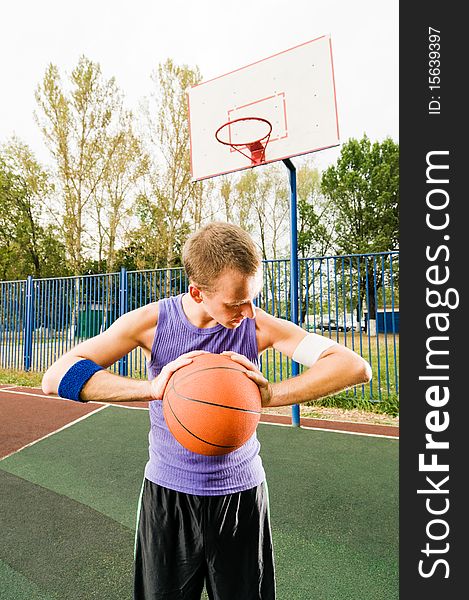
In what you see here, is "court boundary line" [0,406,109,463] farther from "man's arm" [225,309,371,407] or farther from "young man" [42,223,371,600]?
"man's arm" [225,309,371,407]

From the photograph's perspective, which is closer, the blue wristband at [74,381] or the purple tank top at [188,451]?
the blue wristband at [74,381]

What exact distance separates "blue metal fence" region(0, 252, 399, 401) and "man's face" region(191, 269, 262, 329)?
12.5 feet

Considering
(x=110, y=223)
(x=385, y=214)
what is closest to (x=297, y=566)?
(x=110, y=223)

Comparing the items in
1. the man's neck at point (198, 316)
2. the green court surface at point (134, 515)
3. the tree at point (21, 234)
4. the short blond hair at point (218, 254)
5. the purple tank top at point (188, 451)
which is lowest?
the green court surface at point (134, 515)

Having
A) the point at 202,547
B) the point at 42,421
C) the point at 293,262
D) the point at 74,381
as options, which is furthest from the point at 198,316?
the point at 42,421

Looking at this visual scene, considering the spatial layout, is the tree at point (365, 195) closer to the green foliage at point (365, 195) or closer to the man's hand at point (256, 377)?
the green foliage at point (365, 195)

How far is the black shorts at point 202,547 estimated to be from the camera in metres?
1.47

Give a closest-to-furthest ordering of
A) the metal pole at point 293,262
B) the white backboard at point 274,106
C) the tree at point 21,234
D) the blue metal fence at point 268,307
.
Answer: the white backboard at point 274,106 < the metal pole at point 293,262 < the blue metal fence at point 268,307 < the tree at point 21,234

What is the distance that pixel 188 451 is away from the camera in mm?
1521

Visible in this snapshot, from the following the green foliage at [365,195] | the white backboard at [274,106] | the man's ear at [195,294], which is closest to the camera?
the man's ear at [195,294]

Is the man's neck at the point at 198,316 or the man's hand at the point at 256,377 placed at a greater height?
the man's neck at the point at 198,316

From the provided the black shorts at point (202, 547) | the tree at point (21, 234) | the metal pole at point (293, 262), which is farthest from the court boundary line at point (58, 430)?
the tree at point (21, 234)

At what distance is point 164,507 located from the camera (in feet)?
4.93

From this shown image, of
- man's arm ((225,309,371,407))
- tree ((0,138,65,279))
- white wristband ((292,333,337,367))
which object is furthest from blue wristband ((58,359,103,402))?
tree ((0,138,65,279))
